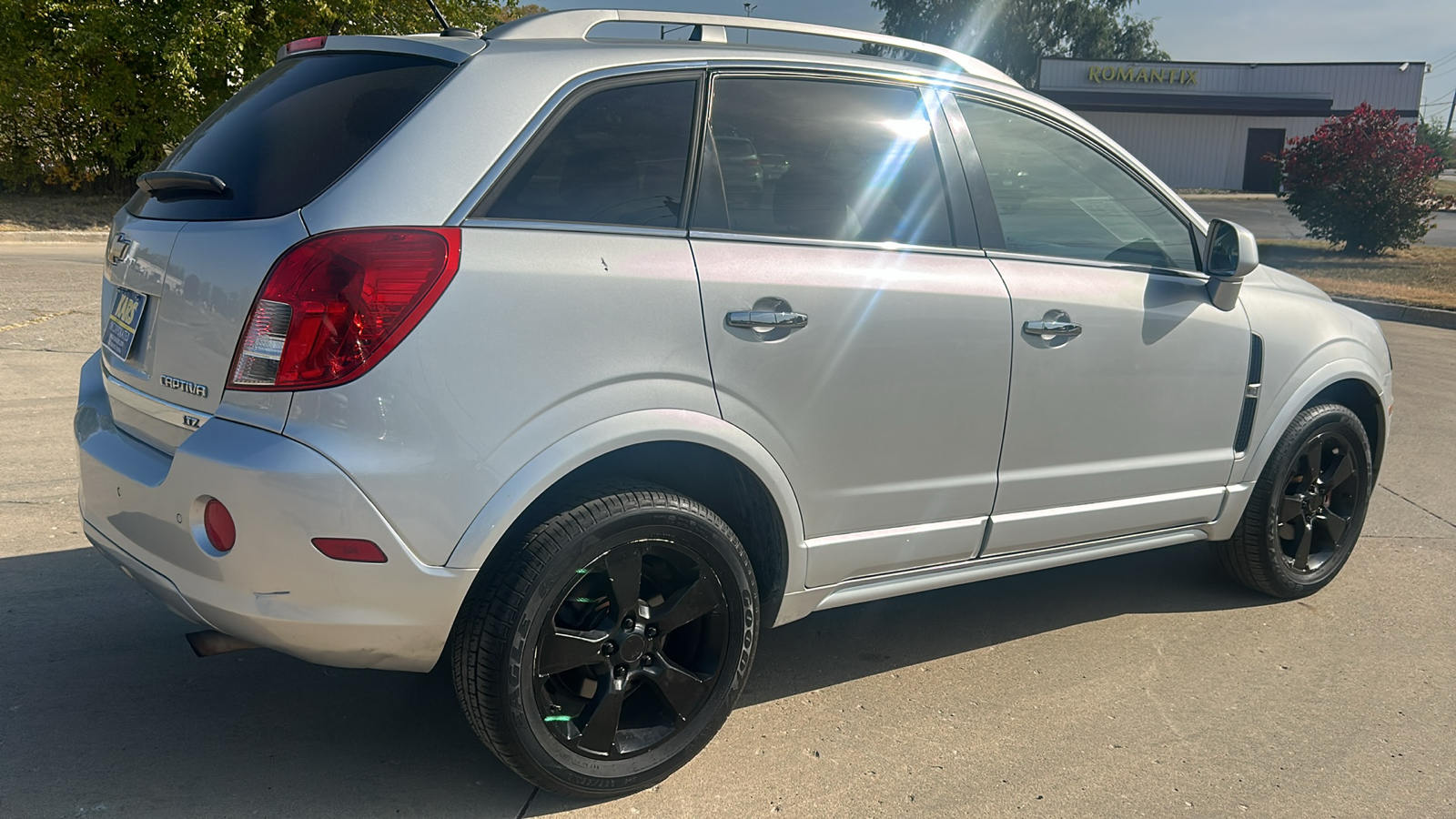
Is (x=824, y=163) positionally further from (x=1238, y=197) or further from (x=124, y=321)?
(x=1238, y=197)

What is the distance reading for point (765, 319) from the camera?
2.85 m

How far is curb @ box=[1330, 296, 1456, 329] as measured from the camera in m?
12.7

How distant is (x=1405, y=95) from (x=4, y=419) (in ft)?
160

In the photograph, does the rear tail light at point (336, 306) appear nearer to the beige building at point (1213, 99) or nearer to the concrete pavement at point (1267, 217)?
the concrete pavement at point (1267, 217)

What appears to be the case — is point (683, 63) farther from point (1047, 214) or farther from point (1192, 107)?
point (1192, 107)

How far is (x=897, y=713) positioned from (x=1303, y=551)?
1966 mm

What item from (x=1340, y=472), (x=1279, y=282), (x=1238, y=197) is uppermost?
(x=1279, y=282)

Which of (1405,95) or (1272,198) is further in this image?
(1405,95)

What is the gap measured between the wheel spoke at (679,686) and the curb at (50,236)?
15671 millimetres

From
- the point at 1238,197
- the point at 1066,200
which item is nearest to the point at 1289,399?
the point at 1066,200

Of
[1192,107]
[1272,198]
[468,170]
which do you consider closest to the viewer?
[468,170]

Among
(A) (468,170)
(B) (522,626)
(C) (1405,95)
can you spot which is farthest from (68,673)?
(C) (1405,95)

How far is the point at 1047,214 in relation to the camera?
11.8 feet

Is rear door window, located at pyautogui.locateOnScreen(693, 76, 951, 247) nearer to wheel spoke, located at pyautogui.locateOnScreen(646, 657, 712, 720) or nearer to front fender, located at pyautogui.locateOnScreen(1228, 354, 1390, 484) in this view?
wheel spoke, located at pyautogui.locateOnScreen(646, 657, 712, 720)
